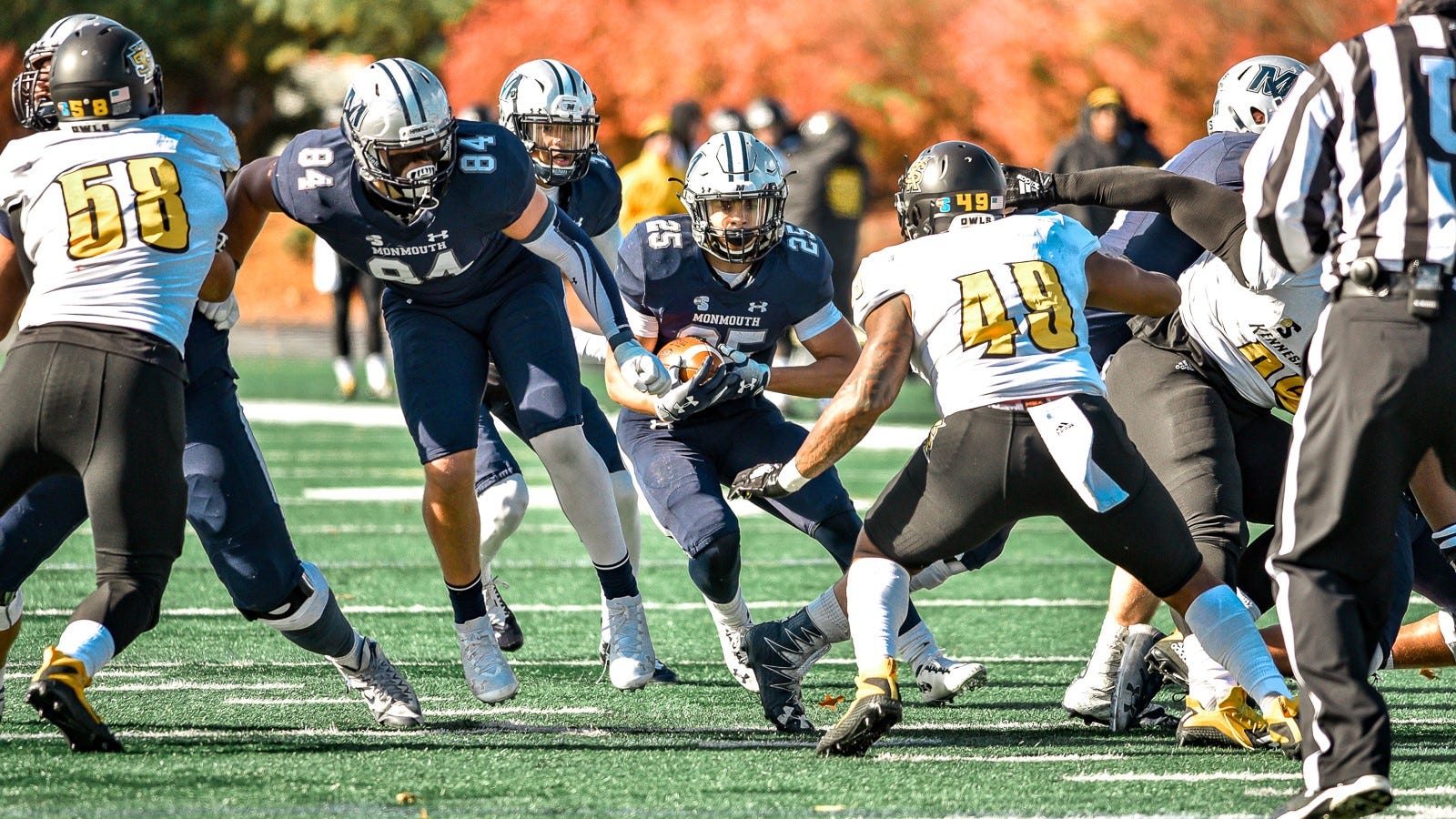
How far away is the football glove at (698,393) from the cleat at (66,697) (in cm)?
166

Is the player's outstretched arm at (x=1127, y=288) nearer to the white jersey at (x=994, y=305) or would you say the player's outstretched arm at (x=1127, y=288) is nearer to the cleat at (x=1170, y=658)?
the white jersey at (x=994, y=305)

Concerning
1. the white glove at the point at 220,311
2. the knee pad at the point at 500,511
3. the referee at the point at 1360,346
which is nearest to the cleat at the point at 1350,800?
the referee at the point at 1360,346

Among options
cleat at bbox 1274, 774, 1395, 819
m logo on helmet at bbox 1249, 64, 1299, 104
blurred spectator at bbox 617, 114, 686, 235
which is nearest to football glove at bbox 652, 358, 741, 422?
m logo on helmet at bbox 1249, 64, 1299, 104

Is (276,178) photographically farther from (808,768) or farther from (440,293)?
(808,768)

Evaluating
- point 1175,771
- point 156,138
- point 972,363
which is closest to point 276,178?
point 156,138

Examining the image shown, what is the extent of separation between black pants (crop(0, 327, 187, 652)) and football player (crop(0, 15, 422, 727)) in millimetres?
320

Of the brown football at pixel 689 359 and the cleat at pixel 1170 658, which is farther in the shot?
the brown football at pixel 689 359

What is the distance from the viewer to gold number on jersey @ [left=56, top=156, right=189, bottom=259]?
4047 mm

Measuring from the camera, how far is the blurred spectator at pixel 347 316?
13.7 meters

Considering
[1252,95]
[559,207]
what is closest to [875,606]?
[1252,95]

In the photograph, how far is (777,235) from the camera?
5.37 m

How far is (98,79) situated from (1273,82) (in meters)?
3.14

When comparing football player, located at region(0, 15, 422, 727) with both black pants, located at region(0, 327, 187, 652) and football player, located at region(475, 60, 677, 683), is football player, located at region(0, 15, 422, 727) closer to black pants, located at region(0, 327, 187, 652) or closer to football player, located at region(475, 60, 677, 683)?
black pants, located at region(0, 327, 187, 652)

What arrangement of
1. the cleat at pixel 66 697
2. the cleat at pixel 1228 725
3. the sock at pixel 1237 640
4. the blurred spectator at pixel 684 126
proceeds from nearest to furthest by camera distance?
the cleat at pixel 66 697 < the sock at pixel 1237 640 < the cleat at pixel 1228 725 < the blurred spectator at pixel 684 126
